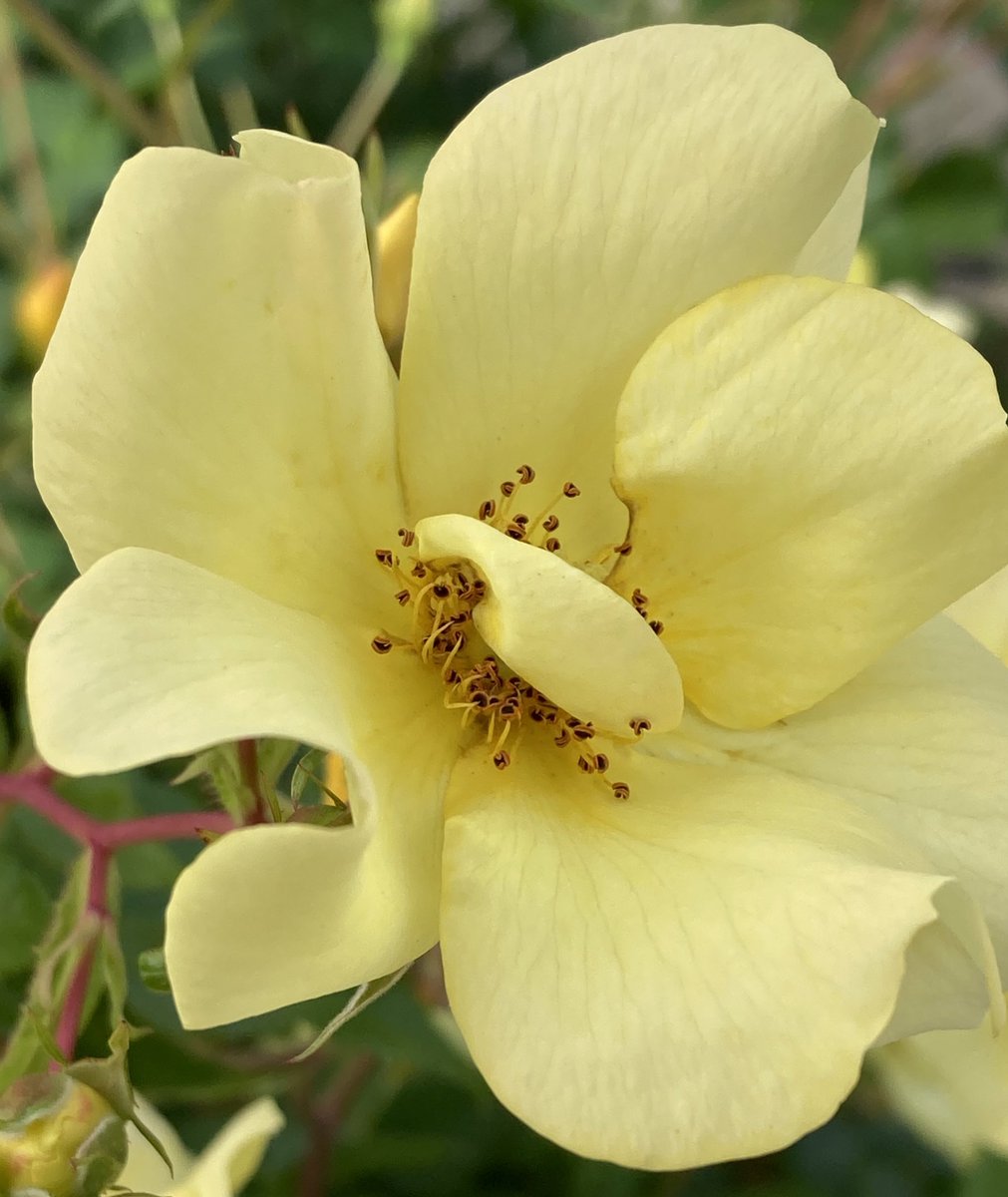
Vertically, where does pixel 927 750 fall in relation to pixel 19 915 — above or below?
above

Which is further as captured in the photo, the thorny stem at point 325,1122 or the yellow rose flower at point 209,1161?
the thorny stem at point 325,1122

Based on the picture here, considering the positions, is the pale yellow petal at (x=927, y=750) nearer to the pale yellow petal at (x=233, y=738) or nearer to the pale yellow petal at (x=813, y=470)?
the pale yellow petal at (x=813, y=470)

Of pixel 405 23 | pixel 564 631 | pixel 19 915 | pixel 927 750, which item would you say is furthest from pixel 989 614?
pixel 405 23

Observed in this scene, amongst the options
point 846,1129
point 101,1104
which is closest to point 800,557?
point 101,1104

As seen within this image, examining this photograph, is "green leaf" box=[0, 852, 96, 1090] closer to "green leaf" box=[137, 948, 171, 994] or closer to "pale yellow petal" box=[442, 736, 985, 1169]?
"green leaf" box=[137, 948, 171, 994]

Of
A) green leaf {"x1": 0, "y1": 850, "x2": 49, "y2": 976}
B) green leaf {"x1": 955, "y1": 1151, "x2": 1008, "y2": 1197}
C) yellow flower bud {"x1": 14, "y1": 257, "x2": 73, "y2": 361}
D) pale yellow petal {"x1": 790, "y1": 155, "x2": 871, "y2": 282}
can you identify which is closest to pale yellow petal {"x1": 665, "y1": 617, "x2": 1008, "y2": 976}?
pale yellow petal {"x1": 790, "y1": 155, "x2": 871, "y2": 282}

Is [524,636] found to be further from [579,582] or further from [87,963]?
[87,963]

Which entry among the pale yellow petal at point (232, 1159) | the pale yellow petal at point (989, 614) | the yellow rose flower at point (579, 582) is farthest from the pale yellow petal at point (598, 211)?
the pale yellow petal at point (232, 1159)

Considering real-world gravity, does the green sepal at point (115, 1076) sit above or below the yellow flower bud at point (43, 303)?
below
